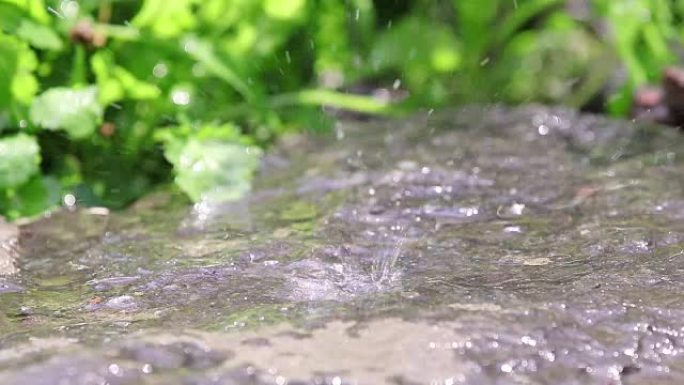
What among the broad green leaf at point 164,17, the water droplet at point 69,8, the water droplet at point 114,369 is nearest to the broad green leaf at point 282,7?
the broad green leaf at point 164,17

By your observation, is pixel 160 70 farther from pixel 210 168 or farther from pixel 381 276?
pixel 381 276

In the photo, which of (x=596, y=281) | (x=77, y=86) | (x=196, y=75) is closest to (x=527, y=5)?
(x=196, y=75)

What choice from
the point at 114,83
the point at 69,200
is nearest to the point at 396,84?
the point at 114,83

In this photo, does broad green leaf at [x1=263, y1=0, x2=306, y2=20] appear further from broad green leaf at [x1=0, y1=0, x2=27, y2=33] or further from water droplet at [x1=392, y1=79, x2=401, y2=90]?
water droplet at [x1=392, y1=79, x2=401, y2=90]

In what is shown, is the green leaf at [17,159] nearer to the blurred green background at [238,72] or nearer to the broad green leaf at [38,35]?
the blurred green background at [238,72]

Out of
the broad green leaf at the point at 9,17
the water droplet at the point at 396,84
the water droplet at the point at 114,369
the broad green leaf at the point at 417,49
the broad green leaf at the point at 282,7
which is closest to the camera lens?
the water droplet at the point at 114,369

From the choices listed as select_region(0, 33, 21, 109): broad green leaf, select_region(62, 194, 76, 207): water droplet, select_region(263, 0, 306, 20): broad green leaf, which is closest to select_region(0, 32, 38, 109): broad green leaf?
select_region(0, 33, 21, 109): broad green leaf

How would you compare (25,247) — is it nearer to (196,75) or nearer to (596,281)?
(196,75)
